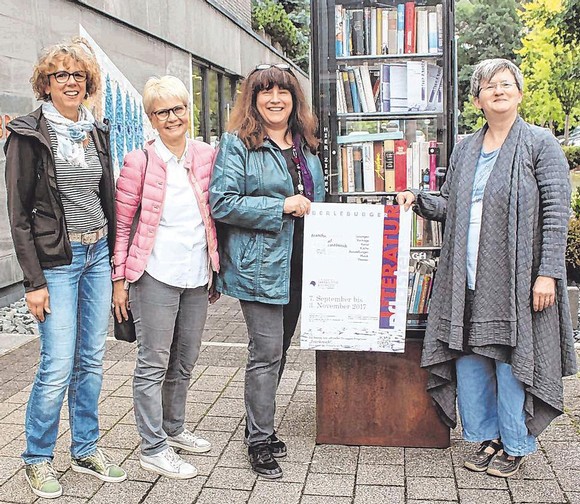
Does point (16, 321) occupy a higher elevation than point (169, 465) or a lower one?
higher

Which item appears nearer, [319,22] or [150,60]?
[319,22]

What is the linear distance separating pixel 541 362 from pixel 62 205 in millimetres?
2359

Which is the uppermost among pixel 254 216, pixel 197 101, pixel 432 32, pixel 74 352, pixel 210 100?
pixel 210 100

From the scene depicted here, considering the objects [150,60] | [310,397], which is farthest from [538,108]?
[310,397]

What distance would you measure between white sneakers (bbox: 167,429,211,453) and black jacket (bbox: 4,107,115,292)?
125cm

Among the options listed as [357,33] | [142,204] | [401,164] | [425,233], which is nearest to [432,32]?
[357,33]

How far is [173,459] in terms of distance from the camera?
3.80 m

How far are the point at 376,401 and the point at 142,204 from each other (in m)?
1.65

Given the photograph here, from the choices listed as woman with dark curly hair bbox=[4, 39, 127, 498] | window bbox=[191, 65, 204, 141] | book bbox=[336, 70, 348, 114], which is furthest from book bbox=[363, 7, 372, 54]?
window bbox=[191, 65, 204, 141]

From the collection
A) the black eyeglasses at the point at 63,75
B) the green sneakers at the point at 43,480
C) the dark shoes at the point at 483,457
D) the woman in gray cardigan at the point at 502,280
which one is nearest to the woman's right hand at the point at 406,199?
the woman in gray cardigan at the point at 502,280

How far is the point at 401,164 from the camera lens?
4168mm

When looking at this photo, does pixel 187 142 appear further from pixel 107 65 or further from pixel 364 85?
pixel 107 65

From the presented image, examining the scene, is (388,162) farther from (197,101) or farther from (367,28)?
(197,101)

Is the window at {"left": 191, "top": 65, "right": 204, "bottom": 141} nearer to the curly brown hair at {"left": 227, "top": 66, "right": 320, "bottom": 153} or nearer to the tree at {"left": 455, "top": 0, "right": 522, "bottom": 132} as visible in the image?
the curly brown hair at {"left": 227, "top": 66, "right": 320, "bottom": 153}
